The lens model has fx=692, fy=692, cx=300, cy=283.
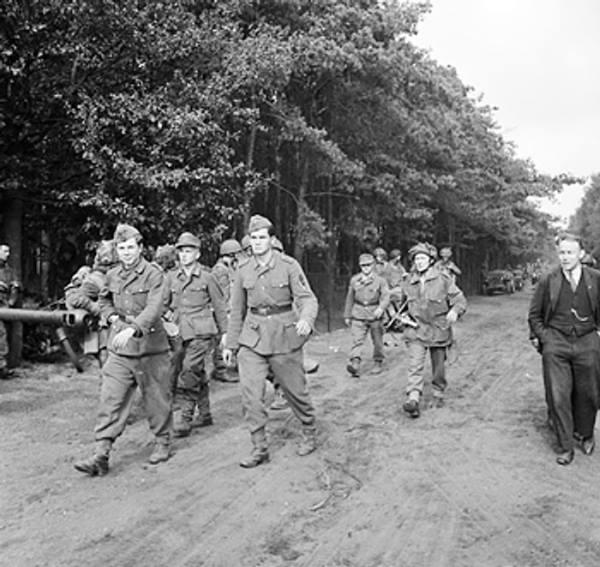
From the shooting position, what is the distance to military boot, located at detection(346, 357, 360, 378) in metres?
10.5

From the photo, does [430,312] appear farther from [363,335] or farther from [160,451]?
[160,451]

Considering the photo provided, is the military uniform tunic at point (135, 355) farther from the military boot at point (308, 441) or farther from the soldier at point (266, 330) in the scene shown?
the military boot at point (308, 441)

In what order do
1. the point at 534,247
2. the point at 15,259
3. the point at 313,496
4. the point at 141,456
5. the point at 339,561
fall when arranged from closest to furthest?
1. the point at 339,561
2. the point at 313,496
3. the point at 141,456
4. the point at 15,259
5. the point at 534,247

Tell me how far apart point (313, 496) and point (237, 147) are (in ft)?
41.9

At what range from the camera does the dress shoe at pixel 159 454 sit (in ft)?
19.5

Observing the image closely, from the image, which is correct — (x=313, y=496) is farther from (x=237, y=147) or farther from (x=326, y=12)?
(x=326, y=12)

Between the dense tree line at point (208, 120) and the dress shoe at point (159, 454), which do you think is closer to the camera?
the dress shoe at point (159, 454)

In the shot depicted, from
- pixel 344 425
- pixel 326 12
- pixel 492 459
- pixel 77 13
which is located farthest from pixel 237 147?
pixel 492 459

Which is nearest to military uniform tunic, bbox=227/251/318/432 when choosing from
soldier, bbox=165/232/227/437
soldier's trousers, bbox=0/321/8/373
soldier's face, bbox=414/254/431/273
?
soldier, bbox=165/232/227/437

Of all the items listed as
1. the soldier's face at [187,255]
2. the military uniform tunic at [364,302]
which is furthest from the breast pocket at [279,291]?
the military uniform tunic at [364,302]

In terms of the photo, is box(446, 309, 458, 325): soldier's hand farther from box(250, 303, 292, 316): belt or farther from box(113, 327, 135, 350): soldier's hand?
box(113, 327, 135, 350): soldier's hand

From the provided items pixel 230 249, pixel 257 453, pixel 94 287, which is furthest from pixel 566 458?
pixel 230 249

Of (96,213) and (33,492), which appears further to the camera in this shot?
(96,213)

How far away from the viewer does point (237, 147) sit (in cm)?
1683
